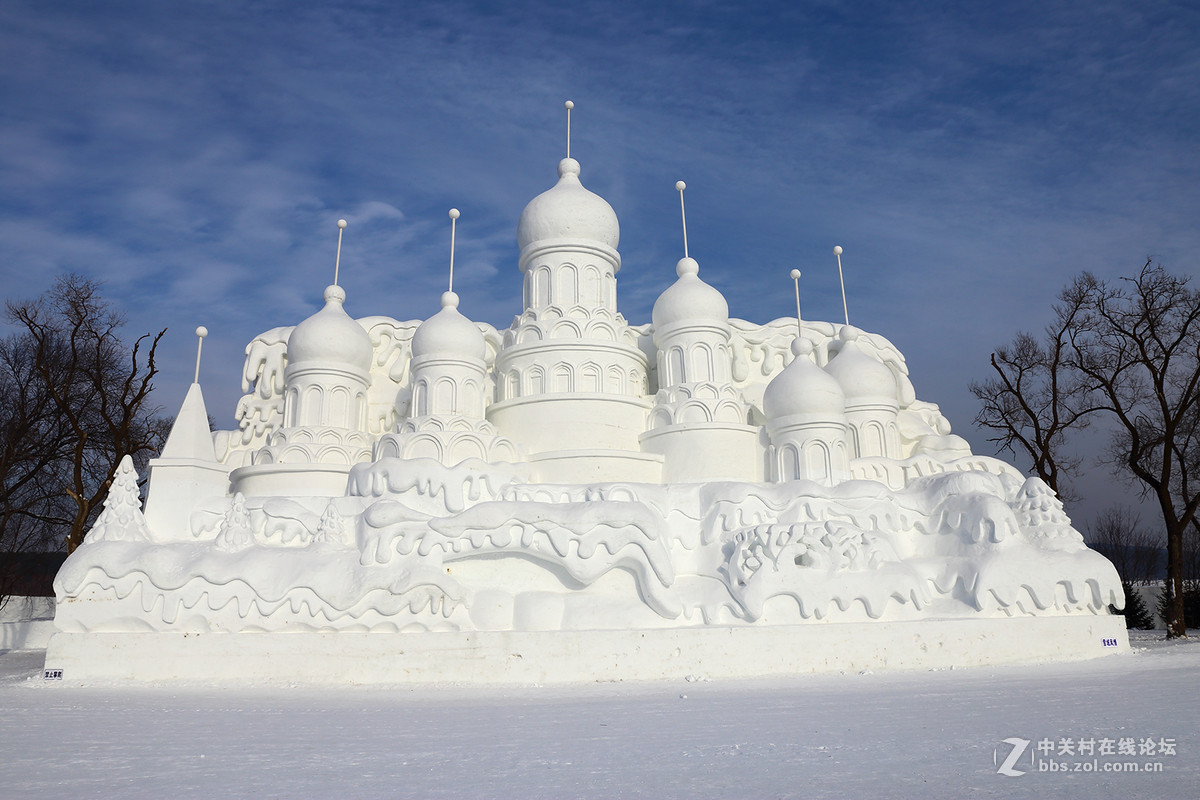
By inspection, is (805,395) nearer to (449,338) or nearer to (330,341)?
(449,338)

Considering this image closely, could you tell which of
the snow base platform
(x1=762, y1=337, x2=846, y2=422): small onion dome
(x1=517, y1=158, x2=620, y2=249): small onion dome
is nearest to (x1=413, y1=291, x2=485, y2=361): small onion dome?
(x1=517, y1=158, x2=620, y2=249): small onion dome

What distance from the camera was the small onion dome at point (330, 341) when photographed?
1602 cm

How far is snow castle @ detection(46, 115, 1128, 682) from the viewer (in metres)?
9.74

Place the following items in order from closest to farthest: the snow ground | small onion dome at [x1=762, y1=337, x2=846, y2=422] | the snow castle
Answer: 1. the snow ground
2. the snow castle
3. small onion dome at [x1=762, y1=337, x2=846, y2=422]

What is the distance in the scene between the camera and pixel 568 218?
57.6ft

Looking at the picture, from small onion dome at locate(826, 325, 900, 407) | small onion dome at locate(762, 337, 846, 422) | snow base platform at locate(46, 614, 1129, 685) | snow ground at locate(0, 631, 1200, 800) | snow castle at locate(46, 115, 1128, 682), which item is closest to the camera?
snow ground at locate(0, 631, 1200, 800)

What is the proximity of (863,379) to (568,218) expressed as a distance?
7.24 meters

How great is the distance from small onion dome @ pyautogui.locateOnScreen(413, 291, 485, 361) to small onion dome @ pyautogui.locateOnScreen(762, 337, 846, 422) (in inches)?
236

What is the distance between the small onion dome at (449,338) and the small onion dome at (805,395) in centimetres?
598

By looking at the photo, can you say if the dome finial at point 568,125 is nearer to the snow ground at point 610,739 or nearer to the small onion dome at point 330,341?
the small onion dome at point 330,341

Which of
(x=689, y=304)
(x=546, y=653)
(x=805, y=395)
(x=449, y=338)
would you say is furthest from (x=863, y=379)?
(x=546, y=653)

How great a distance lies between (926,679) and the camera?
28.0 feet

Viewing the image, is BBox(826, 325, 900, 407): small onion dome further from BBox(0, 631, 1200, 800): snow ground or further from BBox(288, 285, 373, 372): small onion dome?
BBox(288, 285, 373, 372): small onion dome

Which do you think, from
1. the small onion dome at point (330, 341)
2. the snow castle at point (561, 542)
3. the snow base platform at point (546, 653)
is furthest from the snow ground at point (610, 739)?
the small onion dome at point (330, 341)
